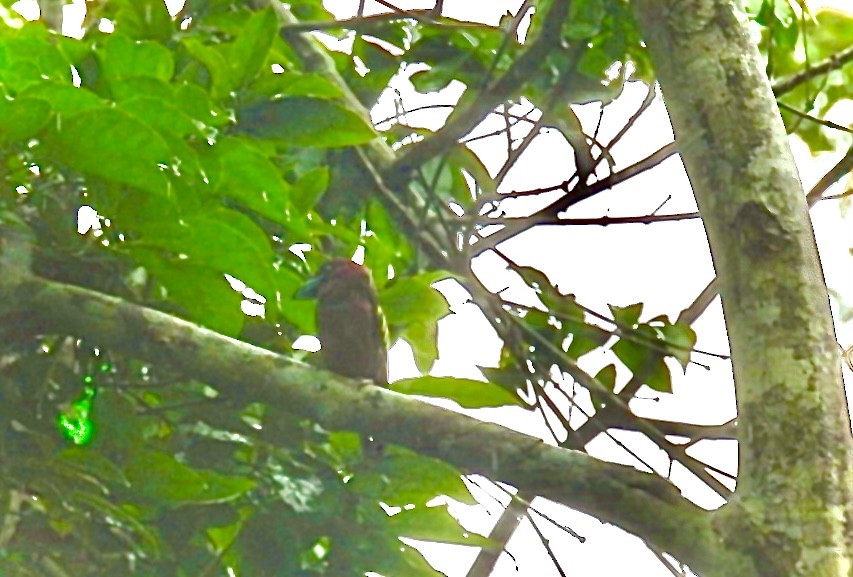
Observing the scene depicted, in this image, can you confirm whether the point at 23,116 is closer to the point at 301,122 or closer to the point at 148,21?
the point at 301,122

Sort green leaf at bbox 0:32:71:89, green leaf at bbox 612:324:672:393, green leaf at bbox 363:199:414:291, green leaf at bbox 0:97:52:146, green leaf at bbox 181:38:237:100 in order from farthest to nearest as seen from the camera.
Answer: green leaf at bbox 363:199:414:291, green leaf at bbox 612:324:672:393, green leaf at bbox 181:38:237:100, green leaf at bbox 0:32:71:89, green leaf at bbox 0:97:52:146

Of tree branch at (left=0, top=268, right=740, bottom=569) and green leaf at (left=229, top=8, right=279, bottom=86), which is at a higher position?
green leaf at (left=229, top=8, right=279, bottom=86)

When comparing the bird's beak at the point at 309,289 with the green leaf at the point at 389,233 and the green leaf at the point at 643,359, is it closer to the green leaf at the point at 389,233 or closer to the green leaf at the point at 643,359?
the green leaf at the point at 389,233

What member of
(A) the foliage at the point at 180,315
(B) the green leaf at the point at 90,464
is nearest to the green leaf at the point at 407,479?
(A) the foliage at the point at 180,315

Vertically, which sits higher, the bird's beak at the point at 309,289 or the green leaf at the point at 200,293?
the bird's beak at the point at 309,289

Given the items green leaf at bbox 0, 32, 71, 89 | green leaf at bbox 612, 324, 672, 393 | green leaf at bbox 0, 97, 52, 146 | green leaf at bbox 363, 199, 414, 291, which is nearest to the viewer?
green leaf at bbox 0, 97, 52, 146

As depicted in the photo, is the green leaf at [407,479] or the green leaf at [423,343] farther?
the green leaf at [423,343]

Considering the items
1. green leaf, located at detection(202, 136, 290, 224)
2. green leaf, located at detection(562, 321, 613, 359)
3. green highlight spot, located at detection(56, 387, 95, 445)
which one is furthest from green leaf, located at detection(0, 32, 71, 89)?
green leaf, located at detection(562, 321, 613, 359)

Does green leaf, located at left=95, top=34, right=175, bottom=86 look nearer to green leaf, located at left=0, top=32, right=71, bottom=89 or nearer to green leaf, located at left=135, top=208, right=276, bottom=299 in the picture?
green leaf, located at left=0, top=32, right=71, bottom=89

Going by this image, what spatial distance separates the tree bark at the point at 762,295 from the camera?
2.81 ft

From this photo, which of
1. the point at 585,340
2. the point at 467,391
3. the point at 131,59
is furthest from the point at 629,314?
the point at 131,59

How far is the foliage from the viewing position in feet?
2.94

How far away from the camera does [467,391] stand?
1091 mm

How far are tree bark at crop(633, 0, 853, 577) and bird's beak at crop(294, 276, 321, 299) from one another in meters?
0.41
